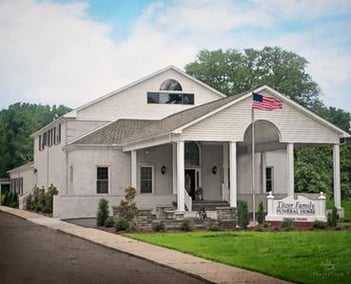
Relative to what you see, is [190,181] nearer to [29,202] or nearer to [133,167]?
[133,167]

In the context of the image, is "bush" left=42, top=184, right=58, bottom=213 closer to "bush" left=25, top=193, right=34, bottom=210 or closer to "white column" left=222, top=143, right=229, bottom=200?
"bush" left=25, top=193, right=34, bottom=210

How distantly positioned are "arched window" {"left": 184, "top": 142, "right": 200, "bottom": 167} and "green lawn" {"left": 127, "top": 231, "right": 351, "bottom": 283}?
1224 cm

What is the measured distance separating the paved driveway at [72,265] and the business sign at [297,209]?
7.30 m

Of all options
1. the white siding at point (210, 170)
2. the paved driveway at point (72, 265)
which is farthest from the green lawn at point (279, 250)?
the white siding at point (210, 170)

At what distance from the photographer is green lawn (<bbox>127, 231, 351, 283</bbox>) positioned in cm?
1076

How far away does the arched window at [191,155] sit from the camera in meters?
31.4

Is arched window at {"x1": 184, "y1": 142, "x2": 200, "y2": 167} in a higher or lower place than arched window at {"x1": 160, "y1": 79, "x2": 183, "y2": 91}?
lower

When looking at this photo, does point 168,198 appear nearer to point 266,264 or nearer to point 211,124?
point 211,124

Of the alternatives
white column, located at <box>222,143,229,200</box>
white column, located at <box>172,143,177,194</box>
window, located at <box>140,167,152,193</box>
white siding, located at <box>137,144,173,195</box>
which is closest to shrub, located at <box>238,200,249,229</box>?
white column, located at <box>172,143,177,194</box>

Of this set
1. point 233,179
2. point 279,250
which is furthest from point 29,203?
point 279,250

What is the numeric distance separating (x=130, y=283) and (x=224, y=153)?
20916mm

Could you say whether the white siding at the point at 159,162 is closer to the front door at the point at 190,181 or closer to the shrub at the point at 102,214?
the front door at the point at 190,181

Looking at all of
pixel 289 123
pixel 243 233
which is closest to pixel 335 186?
pixel 289 123

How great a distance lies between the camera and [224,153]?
1208 inches
